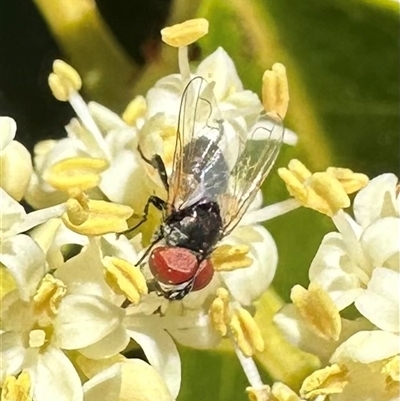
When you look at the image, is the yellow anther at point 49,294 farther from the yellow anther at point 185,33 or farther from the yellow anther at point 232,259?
the yellow anther at point 185,33

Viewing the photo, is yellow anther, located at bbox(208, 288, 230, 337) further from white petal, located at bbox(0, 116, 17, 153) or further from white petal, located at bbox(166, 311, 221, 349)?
white petal, located at bbox(0, 116, 17, 153)

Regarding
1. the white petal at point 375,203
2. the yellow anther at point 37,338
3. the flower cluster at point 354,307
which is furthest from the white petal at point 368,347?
the yellow anther at point 37,338

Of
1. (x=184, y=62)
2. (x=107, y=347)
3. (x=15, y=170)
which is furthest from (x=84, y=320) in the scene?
(x=184, y=62)

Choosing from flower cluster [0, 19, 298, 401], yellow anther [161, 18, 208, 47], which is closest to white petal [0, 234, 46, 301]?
flower cluster [0, 19, 298, 401]

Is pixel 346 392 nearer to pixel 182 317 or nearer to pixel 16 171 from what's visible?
pixel 182 317

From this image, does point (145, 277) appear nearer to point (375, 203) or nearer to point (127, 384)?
point (127, 384)

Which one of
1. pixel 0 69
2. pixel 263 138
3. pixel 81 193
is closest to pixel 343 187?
pixel 263 138

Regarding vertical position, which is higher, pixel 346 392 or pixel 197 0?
pixel 197 0
